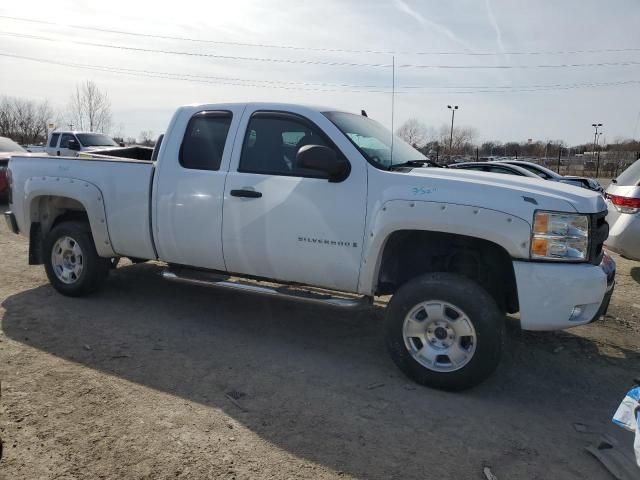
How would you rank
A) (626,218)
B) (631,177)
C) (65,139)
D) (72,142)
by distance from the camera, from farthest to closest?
(65,139) < (72,142) < (631,177) < (626,218)

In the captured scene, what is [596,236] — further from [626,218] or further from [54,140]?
[54,140]

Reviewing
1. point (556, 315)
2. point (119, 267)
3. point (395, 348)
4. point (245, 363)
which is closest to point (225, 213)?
point (245, 363)

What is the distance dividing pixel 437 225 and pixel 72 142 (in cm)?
1811

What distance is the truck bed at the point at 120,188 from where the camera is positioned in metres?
4.96

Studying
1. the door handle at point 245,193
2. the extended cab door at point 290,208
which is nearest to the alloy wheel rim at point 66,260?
the extended cab door at point 290,208

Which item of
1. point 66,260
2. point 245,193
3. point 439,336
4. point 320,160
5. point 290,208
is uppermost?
point 320,160

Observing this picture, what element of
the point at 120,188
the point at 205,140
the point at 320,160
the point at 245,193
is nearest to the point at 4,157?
the point at 120,188

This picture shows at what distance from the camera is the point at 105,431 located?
3.12 meters

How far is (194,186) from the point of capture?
4.68 metres

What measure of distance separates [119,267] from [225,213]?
3353 mm

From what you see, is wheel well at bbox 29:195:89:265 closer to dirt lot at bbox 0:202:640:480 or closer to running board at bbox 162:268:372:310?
dirt lot at bbox 0:202:640:480

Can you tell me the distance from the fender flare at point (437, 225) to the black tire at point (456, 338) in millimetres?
311

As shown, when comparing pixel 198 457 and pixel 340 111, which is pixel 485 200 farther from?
pixel 198 457

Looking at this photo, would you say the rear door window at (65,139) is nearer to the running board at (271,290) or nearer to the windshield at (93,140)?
the windshield at (93,140)
